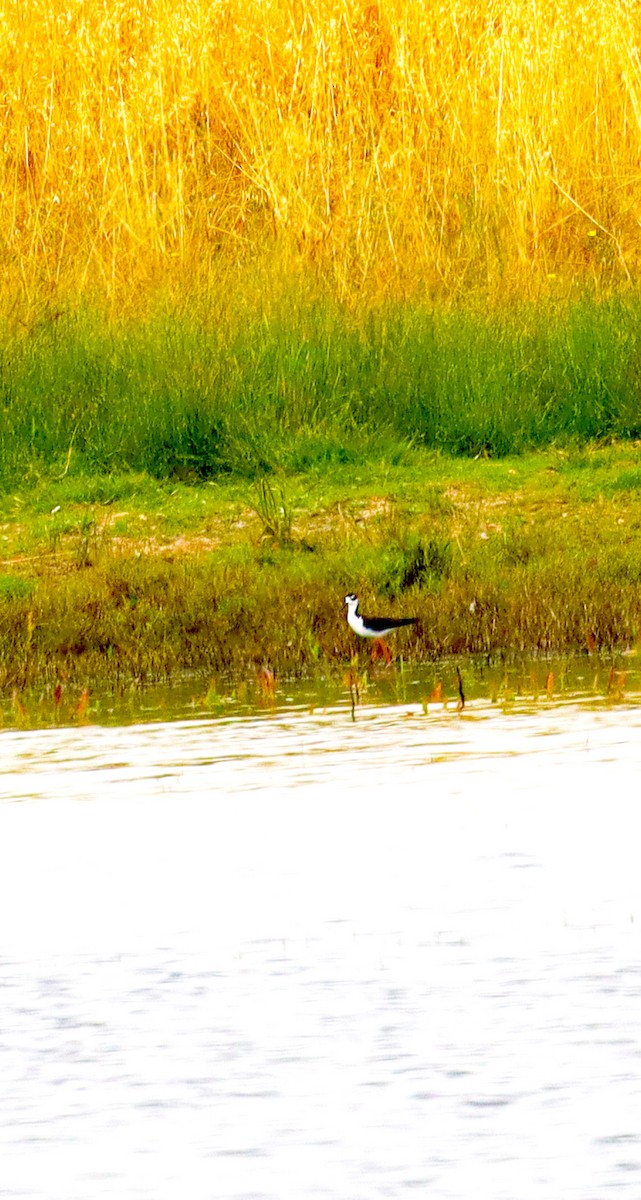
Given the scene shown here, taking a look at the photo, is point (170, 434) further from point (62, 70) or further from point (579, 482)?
point (62, 70)

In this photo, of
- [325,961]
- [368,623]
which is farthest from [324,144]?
[325,961]

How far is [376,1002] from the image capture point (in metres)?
5.23

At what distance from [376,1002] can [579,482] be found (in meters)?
7.49

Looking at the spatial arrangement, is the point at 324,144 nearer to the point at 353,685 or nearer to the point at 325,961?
the point at 353,685

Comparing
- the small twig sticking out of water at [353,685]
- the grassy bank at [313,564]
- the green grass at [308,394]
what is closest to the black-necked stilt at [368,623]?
the small twig sticking out of water at [353,685]

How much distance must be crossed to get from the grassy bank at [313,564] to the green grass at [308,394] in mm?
218

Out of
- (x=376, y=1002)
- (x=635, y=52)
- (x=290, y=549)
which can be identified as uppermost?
(x=635, y=52)

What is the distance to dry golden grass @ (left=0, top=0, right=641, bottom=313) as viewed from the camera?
49.1 ft

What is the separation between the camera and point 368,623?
950 cm

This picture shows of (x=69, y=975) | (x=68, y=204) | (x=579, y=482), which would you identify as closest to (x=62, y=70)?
(x=68, y=204)

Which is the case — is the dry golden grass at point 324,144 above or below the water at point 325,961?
above

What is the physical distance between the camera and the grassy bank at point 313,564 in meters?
10.0

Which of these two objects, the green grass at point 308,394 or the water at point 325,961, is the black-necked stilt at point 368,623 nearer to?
the water at point 325,961

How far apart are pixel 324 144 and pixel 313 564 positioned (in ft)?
17.8
